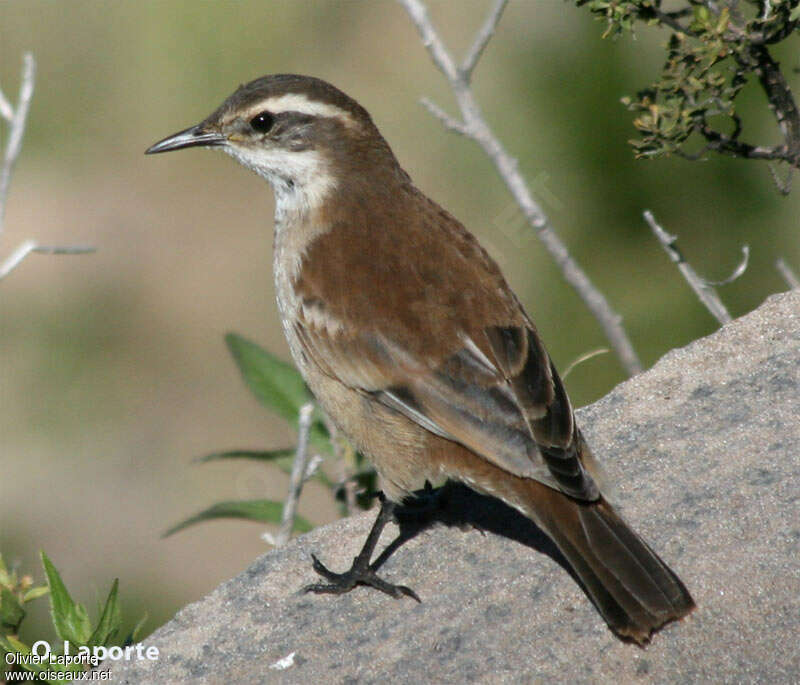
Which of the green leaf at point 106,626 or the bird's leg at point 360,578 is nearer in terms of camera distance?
the bird's leg at point 360,578

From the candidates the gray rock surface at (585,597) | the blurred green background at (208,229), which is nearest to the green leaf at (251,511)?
the gray rock surface at (585,597)

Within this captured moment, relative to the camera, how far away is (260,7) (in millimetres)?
10180

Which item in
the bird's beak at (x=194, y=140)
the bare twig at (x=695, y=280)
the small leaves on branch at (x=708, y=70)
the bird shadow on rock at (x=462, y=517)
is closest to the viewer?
the bird shadow on rock at (x=462, y=517)

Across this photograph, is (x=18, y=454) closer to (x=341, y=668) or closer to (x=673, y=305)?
(x=673, y=305)

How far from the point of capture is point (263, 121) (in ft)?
19.6

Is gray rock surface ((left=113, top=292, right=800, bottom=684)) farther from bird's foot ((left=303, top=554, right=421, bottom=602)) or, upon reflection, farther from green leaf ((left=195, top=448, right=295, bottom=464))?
green leaf ((left=195, top=448, right=295, bottom=464))

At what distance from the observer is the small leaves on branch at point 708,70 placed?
5.34m

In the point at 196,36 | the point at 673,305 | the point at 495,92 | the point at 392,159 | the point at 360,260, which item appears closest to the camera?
the point at 360,260

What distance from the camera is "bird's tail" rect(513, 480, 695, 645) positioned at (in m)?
4.30

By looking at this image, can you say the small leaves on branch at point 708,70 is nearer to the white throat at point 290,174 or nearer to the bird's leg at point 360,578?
the white throat at point 290,174

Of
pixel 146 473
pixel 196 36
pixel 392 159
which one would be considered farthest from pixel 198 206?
pixel 392 159

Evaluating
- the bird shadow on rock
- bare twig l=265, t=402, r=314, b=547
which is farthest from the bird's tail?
bare twig l=265, t=402, r=314, b=547

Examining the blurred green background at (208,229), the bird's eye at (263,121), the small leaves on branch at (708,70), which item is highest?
the bird's eye at (263,121)

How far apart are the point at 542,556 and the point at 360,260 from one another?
Result: 1395mm
